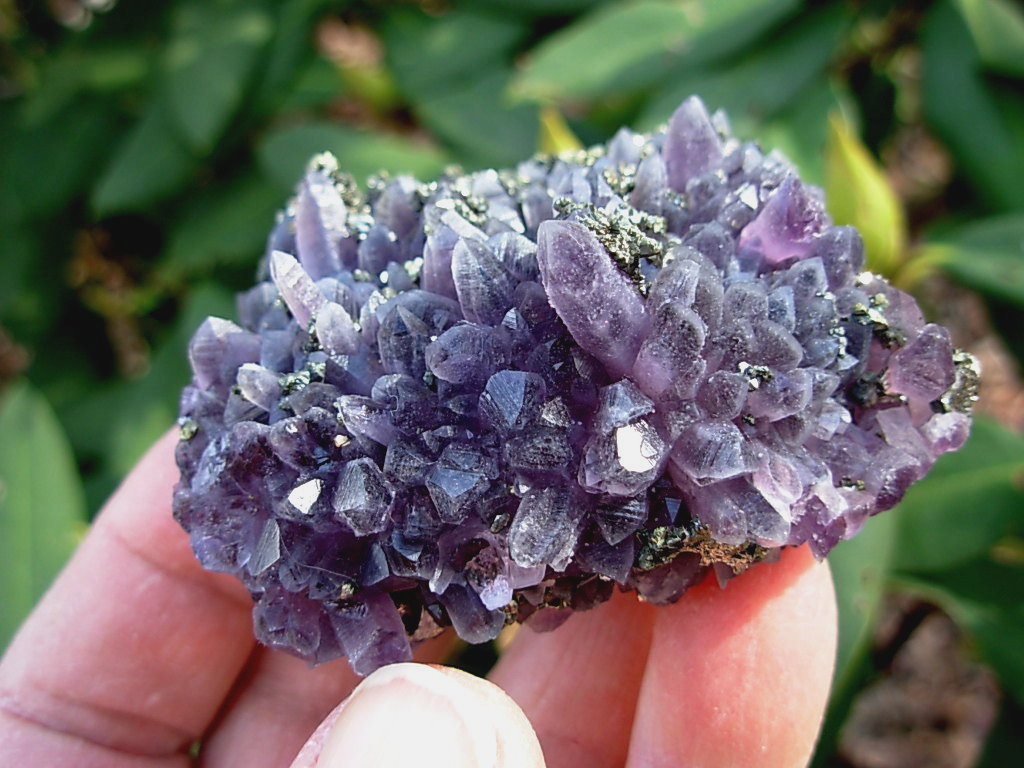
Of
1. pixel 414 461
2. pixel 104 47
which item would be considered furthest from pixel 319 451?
pixel 104 47

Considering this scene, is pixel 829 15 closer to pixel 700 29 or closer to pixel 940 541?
pixel 700 29

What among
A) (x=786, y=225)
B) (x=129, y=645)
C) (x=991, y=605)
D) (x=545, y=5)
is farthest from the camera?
(x=545, y=5)

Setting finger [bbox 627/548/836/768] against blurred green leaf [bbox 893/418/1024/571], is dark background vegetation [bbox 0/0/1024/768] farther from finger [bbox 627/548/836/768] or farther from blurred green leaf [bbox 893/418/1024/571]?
finger [bbox 627/548/836/768]

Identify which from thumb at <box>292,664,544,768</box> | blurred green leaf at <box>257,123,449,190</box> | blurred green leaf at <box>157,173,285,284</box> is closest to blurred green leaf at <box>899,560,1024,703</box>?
thumb at <box>292,664,544,768</box>

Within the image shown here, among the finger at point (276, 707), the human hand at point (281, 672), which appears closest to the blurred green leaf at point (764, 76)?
the human hand at point (281, 672)

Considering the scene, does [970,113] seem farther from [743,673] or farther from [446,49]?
[743,673]

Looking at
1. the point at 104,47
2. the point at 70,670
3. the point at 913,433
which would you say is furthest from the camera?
the point at 104,47

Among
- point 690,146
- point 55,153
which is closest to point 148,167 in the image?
point 55,153
